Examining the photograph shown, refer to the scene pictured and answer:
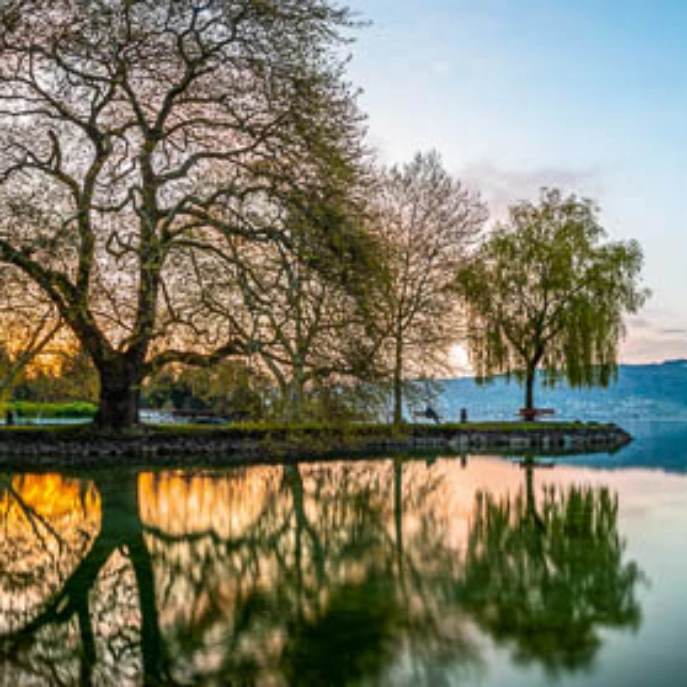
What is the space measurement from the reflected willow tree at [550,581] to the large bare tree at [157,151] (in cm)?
420

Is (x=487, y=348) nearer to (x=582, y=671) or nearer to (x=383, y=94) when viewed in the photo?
(x=383, y=94)

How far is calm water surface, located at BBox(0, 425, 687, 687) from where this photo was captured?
475 centimetres

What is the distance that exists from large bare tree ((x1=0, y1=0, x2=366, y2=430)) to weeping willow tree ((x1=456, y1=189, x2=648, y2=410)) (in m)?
14.1

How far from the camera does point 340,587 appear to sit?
6.67m

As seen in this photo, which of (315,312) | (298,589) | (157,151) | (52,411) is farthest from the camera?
(52,411)

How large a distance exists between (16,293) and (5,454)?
228 inches

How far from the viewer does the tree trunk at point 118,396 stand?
1819cm

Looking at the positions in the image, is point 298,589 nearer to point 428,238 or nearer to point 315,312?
point 315,312

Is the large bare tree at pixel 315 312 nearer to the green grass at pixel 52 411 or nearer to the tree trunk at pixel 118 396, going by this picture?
the tree trunk at pixel 118 396

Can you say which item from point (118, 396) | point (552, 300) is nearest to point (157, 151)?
point (118, 396)

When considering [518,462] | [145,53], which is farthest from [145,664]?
[518,462]

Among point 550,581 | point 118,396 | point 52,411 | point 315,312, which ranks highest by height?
point 315,312

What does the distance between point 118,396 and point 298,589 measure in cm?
1311

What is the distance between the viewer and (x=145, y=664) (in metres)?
4.77
